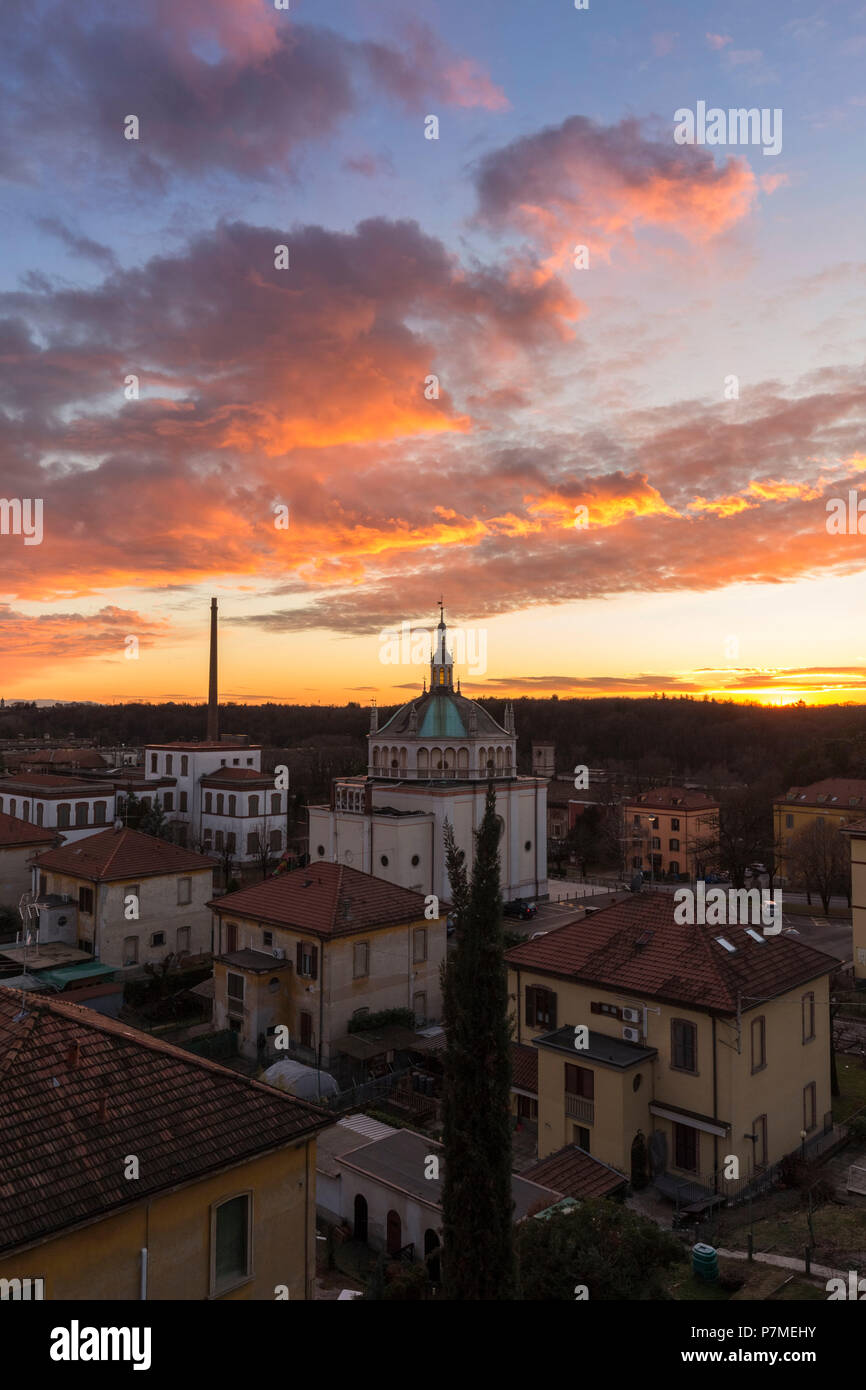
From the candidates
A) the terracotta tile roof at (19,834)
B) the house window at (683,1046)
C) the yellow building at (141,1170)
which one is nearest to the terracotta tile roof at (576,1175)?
the house window at (683,1046)

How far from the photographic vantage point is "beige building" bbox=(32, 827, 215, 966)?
37.0 metres

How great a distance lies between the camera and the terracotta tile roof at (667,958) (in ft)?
71.6

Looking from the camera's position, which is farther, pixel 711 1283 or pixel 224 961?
pixel 224 961

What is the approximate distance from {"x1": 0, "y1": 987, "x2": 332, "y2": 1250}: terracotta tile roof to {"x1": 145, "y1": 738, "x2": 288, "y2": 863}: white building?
59853 mm

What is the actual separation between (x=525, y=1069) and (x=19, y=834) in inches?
1298

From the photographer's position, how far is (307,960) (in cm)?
2955

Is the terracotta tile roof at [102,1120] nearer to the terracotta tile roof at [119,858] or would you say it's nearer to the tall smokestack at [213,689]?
the terracotta tile roof at [119,858]

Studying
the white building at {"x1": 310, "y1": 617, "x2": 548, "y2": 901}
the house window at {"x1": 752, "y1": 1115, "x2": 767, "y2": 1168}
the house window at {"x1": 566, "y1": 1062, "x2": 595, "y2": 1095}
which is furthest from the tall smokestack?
the house window at {"x1": 752, "y1": 1115, "x2": 767, "y2": 1168}

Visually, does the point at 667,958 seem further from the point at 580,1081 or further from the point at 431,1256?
the point at 431,1256

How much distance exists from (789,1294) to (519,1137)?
939 centimetres

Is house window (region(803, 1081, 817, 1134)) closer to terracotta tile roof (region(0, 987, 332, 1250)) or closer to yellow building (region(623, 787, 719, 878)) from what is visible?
terracotta tile roof (region(0, 987, 332, 1250))

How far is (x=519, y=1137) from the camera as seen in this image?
77.7 feet
